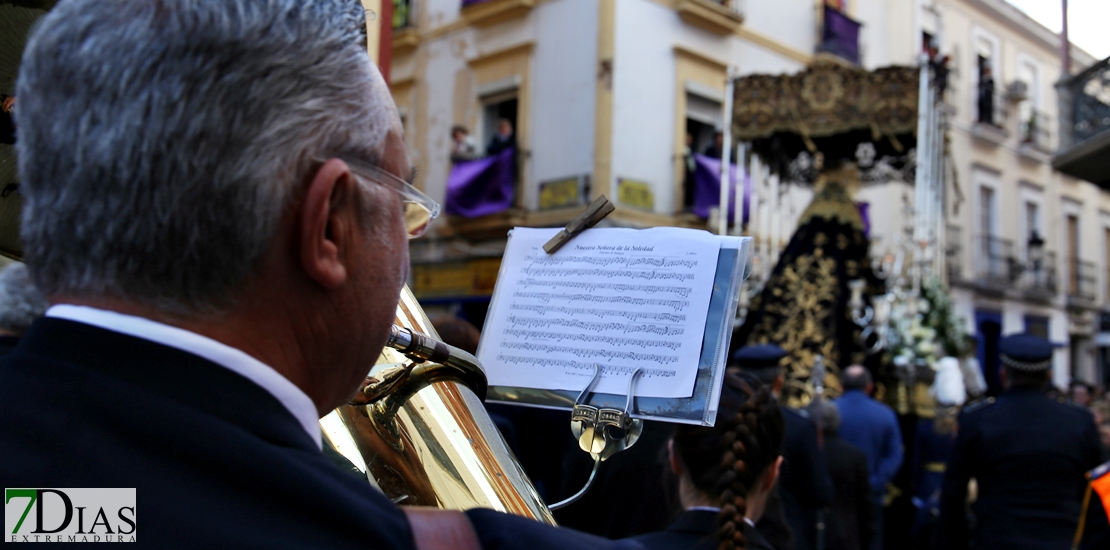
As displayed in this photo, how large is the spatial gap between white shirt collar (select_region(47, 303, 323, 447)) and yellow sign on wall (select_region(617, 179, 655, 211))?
10.9 meters

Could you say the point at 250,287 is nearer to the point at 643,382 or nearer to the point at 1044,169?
the point at 643,382

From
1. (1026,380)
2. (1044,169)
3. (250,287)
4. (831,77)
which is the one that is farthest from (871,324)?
(1044,169)

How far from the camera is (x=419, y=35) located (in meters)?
14.0

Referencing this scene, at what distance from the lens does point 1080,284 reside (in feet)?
68.8

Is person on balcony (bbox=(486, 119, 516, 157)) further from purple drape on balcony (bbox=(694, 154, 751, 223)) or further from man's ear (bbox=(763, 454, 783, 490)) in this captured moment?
man's ear (bbox=(763, 454, 783, 490))

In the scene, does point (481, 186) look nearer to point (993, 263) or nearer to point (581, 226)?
point (993, 263)

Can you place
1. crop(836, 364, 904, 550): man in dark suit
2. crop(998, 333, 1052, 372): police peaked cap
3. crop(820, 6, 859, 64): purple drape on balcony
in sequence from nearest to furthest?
crop(998, 333, 1052, 372): police peaked cap
crop(836, 364, 904, 550): man in dark suit
crop(820, 6, 859, 64): purple drape on balcony

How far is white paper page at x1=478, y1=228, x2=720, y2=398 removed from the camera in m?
1.35

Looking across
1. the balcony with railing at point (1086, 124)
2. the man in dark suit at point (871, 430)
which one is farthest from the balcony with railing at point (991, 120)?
the man in dark suit at point (871, 430)

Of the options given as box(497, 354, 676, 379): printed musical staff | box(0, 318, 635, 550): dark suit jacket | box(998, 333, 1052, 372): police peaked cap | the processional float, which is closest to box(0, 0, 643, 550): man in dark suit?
box(0, 318, 635, 550): dark suit jacket

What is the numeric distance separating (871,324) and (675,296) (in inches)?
263

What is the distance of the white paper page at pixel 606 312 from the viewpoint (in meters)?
1.35

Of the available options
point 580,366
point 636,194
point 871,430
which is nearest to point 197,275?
point 580,366
